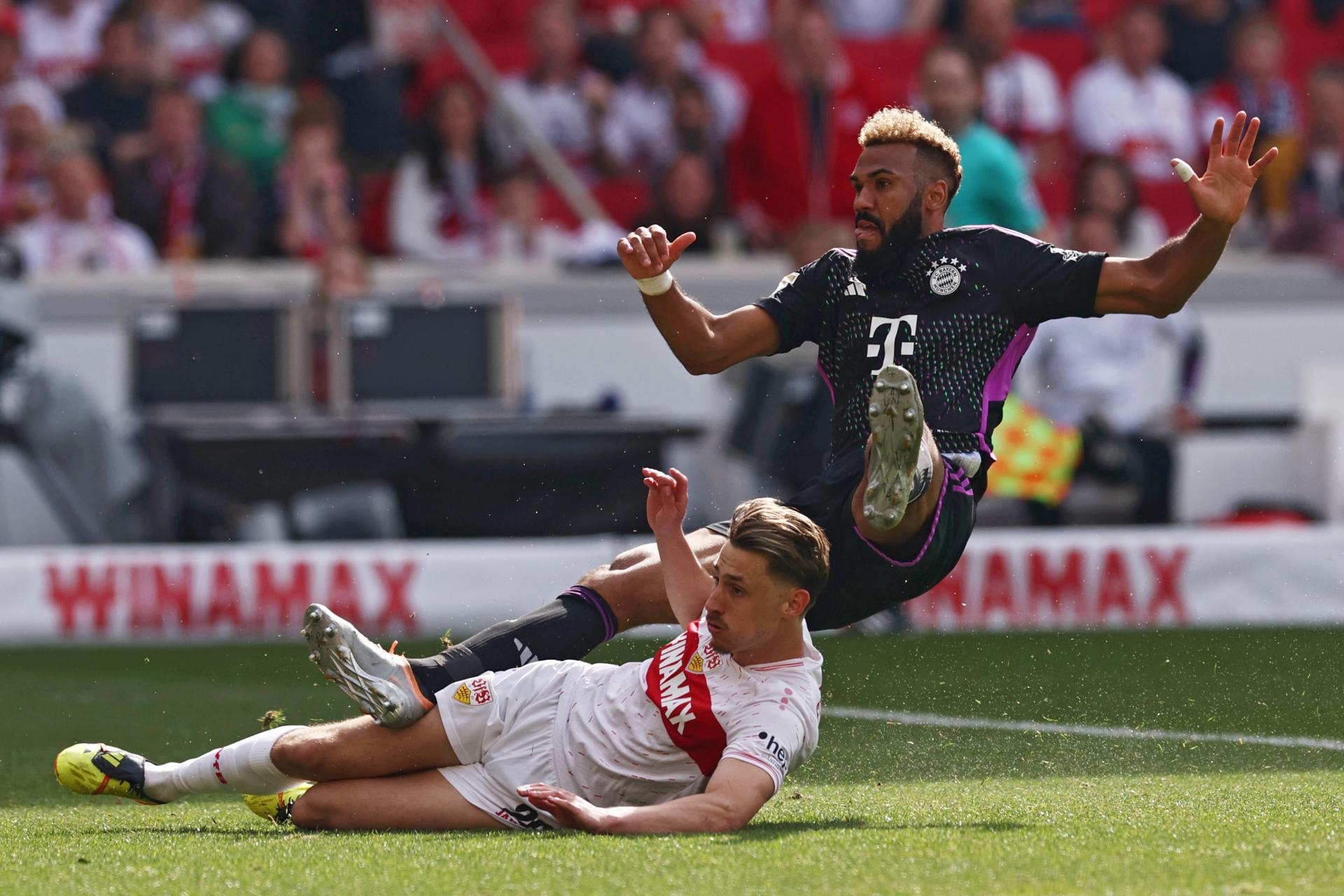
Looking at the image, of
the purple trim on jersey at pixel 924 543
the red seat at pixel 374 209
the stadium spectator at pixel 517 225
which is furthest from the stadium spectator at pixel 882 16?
the purple trim on jersey at pixel 924 543

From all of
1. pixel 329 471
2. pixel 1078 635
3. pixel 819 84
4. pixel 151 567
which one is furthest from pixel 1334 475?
pixel 151 567

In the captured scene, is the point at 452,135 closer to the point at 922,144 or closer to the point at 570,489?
the point at 570,489

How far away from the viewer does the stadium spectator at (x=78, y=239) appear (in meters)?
12.8

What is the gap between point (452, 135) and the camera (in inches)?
523

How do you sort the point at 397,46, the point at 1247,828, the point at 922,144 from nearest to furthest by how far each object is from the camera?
the point at 1247,828 → the point at 922,144 → the point at 397,46

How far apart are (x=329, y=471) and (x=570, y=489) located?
52.3 inches

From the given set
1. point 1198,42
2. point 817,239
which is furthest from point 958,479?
point 1198,42

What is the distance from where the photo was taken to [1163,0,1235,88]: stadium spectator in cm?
1490

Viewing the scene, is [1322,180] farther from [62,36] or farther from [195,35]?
[62,36]

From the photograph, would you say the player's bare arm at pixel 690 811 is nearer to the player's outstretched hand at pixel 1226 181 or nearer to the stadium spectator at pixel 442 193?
the player's outstretched hand at pixel 1226 181

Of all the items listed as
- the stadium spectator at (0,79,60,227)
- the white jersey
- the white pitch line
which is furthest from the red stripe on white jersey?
the stadium spectator at (0,79,60,227)

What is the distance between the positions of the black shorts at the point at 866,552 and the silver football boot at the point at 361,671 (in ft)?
3.94

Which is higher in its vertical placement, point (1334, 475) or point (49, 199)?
point (49, 199)

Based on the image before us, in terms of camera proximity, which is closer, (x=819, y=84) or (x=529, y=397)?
(x=529, y=397)
